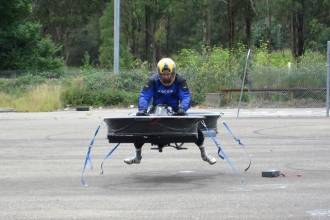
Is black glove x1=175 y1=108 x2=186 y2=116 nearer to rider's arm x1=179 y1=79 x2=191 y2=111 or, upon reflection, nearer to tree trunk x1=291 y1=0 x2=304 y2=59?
rider's arm x1=179 y1=79 x2=191 y2=111

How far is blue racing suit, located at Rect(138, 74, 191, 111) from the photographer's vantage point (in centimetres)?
1191

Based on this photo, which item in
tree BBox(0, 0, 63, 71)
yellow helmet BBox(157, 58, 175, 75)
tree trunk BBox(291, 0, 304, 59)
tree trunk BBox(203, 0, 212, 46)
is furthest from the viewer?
tree trunk BBox(203, 0, 212, 46)

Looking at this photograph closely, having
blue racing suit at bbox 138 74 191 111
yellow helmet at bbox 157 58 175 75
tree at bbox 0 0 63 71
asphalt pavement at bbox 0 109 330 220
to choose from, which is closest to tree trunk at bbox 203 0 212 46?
tree at bbox 0 0 63 71

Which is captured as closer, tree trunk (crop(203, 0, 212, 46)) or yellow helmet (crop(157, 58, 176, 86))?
yellow helmet (crop(157, 58, 176, 86))

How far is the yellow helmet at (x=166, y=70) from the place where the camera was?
11.6 m

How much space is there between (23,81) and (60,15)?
51.6 m

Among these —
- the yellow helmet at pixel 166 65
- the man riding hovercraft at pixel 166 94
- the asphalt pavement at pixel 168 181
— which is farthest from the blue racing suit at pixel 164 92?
the asphalt pavement at pixel 168 181

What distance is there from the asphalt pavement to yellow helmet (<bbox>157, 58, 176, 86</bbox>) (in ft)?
4.58

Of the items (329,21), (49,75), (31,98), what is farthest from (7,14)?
(329,21)

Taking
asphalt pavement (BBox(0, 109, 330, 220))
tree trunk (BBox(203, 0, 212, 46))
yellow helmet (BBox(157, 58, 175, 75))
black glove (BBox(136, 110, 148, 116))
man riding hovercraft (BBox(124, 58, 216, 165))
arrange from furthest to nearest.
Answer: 1. tree trunk (BBox(203, 0, 212, 46))
2. man riding hovercraft (BBox(124, 58, 216, 165))
3. yellow helmet (BBox(157, 58, 175, 75))
4. black glove (BBox(136, 110, 148, 116))
5. asphalt pavement (BBox(0, 109, 330, 220))

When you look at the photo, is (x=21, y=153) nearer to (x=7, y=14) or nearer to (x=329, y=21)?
(x=7, y=14)

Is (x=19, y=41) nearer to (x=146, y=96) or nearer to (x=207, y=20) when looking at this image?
(x=207, y=20)

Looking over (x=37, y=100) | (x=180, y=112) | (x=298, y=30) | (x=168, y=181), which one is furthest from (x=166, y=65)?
(x=298, y=30)

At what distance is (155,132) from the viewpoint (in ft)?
35.7
